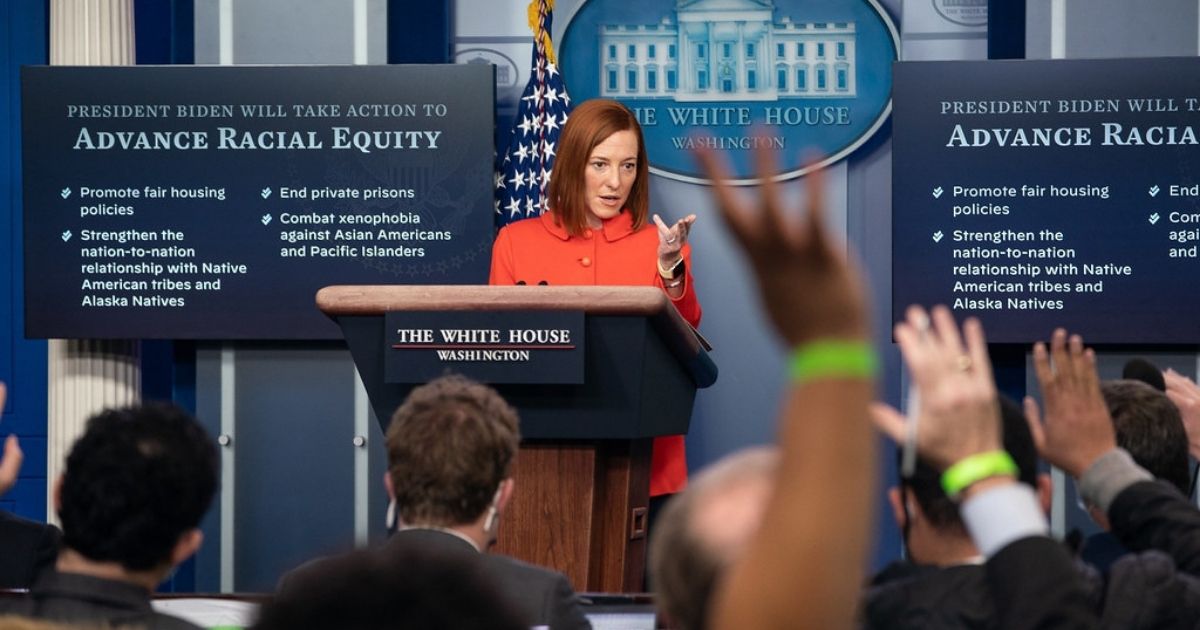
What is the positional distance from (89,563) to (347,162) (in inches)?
139

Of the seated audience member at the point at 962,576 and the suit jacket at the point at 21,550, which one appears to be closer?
the seated audience member at the point at 962,576

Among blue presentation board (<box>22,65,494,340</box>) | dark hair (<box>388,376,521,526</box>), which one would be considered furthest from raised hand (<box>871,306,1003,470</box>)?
blue presentation board (<box>22,65,494,340</box>)

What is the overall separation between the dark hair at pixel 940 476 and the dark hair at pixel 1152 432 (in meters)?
0.58

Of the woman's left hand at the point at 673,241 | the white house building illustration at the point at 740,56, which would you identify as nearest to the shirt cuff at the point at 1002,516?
the woman's left hand at the point at 673,241

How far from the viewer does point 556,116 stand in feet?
16.8

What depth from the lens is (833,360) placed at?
815mm

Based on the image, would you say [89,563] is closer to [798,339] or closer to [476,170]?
[798,339]

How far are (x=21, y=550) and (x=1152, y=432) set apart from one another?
1.75 m

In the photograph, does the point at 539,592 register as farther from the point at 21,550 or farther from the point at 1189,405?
the point at 1189,405

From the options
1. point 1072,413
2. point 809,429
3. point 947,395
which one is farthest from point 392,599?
Result: point 1072,413

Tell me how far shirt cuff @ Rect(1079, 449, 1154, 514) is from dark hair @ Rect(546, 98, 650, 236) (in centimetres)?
260

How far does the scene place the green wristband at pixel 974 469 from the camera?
1226 millimetres

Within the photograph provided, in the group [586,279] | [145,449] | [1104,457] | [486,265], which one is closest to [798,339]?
[1104,457]

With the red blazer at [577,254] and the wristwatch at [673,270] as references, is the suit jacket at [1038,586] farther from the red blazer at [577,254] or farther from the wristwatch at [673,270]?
the red blazer at [577,254]
